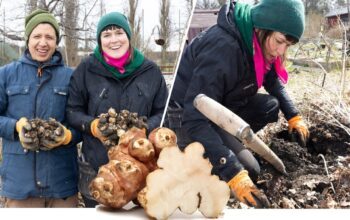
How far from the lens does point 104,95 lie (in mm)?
1161

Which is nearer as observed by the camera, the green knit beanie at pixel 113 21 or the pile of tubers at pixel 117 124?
the pile of tubers at pixel 117 124

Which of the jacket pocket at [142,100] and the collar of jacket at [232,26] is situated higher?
the collar of jacket at [232,26]

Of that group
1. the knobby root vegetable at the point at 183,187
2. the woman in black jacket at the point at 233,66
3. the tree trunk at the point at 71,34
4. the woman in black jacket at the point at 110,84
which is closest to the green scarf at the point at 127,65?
the woman in black jacket at the point at 110,84

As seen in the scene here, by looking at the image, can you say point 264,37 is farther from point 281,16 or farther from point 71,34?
point 71,34

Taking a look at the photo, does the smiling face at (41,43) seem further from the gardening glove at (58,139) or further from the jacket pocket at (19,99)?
the gardening glove at (58,139)

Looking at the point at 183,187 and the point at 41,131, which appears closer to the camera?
the point at 183,187

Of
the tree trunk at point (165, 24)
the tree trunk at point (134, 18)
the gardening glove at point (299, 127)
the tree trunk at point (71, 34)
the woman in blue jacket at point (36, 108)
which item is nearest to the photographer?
the woman in blue jacket at point (36, 108)

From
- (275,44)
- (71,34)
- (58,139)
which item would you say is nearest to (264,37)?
(275,44)

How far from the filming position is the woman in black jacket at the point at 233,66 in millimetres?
1069

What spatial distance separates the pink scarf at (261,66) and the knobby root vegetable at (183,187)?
0.41 m

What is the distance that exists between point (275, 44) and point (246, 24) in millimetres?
87

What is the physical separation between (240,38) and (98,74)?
0.38 metres

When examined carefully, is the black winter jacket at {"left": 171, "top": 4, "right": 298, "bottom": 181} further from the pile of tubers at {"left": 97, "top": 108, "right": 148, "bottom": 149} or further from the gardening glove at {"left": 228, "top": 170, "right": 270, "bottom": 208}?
the pile of tubers at {"left": 97, "top": 108, "right": 148, "bottom": 149}

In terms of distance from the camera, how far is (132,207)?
0.86m
